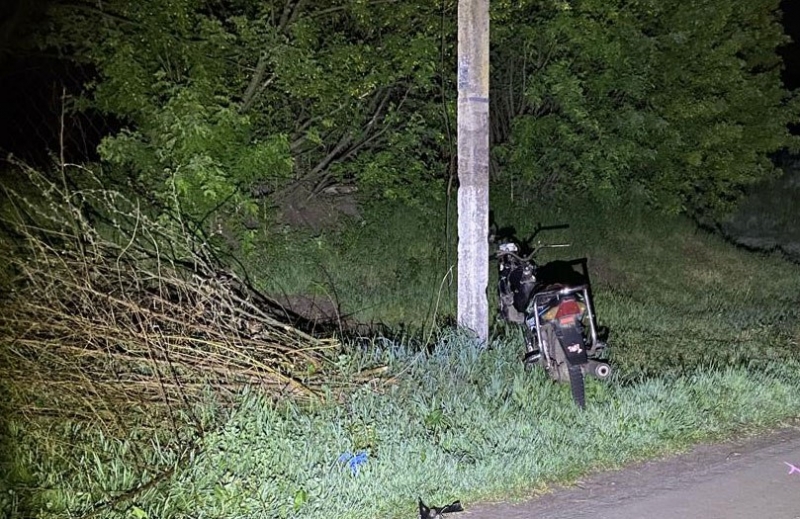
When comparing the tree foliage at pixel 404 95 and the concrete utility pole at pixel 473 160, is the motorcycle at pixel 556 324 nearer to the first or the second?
the concrete utility pole at pixel 473 160

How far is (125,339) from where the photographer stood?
5.71m

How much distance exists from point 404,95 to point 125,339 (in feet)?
21.3

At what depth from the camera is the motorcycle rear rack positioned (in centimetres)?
604

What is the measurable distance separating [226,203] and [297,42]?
6.69 feet

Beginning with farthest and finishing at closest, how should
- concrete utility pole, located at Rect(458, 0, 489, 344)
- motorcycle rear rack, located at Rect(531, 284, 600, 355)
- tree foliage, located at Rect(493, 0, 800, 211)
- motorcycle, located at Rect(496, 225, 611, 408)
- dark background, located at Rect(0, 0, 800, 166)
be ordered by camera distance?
tree foliage, located at Rect(493, 0, 800, 211), dark background, located at Rect(0, 0, 800, 166), concrete utility pole, located at Rect(458, 0, 489, 344), motorcycle rear rack, located at Rect(531, 284, 600, 355), motorcycle, located at Rect(496, 225, 611, 408)

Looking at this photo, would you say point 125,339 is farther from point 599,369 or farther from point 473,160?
point 599,369

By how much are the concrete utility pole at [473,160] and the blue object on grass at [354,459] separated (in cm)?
249

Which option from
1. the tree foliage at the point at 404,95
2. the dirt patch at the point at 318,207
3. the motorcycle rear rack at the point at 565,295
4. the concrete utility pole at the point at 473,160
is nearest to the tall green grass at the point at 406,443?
the motorcycle rear rack at the point at 565,295

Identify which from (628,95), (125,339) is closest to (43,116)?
(125,339)

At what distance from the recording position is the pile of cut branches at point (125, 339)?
5363 mm

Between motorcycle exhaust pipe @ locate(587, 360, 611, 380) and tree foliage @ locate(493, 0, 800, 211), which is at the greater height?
tree foliage @ locate(493, 0, 800, 211)

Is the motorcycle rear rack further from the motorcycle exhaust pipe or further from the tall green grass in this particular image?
the tall green grass

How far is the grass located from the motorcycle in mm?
154

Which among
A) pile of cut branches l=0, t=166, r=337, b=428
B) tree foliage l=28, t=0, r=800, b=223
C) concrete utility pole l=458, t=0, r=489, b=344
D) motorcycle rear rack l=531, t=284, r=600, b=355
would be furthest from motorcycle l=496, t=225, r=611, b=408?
tree foliage l=28, t=0, r=800, b=223
